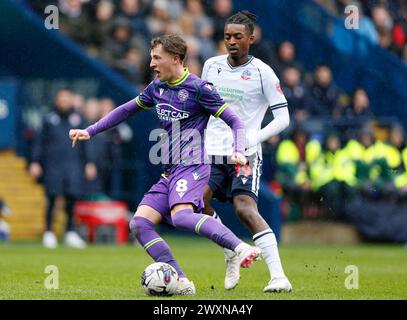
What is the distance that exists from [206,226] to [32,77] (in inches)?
462

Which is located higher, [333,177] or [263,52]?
[263,52]

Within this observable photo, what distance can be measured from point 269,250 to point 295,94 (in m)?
10.4

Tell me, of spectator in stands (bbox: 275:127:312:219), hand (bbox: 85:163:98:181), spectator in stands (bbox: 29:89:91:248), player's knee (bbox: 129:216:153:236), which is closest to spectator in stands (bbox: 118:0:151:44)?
spectator in stands (bbox: 29:89:91:248)

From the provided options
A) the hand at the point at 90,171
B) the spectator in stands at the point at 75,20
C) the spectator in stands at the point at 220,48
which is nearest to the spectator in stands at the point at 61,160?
the hand at the point at 90,171

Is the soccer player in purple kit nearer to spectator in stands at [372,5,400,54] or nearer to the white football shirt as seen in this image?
the white football shirt

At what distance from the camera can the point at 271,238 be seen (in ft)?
31.9

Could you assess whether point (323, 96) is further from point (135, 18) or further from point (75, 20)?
point (75, 20)

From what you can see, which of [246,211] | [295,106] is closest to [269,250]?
[246,211]

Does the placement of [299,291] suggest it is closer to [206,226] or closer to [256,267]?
[206,226]

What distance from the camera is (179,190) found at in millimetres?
9234

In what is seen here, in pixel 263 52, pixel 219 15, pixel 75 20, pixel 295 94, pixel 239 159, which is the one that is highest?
pixel 219 15

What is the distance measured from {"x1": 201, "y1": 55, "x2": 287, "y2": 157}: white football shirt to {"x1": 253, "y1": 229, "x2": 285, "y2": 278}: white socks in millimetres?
771

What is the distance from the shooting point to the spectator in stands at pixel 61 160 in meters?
17.7

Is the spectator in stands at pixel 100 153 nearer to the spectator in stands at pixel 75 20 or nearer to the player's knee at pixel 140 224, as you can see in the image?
the spectator in stands at pixel 75 20
